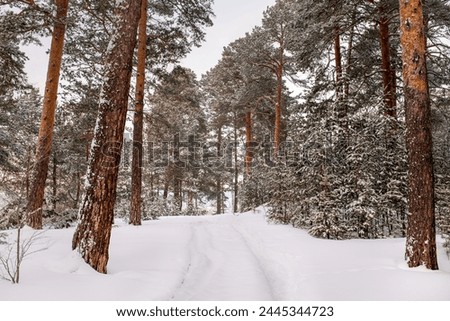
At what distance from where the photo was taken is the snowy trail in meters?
4.61

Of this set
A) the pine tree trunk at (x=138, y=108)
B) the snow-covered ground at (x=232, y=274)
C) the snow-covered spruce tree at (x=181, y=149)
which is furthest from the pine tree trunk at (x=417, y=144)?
the snow-covered spruce tree at (x=181, y=149)

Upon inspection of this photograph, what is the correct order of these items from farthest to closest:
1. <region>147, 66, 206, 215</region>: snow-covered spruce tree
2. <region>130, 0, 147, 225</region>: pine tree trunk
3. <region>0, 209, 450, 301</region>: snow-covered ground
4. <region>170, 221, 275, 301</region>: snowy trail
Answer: <region>147, 66, 206, 215</region>: snow-covered spruce tree, <region>130, 0, 147, 225</region>: pine tree trunk, <region>170, 221, 275, 301</region>: snowy trail, <region>0, 209, 450, 301</region>: snow-covered ground

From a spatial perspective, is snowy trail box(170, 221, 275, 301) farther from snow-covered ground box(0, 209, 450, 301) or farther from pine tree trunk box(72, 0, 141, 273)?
pine tree trunk box(72, 0, 141, 273)

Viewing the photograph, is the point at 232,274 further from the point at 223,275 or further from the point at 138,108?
the point at 138,108

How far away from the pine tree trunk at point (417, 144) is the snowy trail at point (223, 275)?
2.58m

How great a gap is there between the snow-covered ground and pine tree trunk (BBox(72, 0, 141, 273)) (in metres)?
0.34

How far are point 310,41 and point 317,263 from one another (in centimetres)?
735

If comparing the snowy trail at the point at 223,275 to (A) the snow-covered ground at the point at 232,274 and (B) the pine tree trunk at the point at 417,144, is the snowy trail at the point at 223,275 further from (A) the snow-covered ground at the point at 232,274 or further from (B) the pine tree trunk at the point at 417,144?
(B) the pine tree trunk at the point at 417,144

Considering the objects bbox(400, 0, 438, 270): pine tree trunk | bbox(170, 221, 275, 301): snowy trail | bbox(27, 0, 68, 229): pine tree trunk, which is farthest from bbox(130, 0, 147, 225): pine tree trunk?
bbox(400, 0, 438, 270): pine tree trunk

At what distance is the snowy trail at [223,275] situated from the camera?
4613 mm

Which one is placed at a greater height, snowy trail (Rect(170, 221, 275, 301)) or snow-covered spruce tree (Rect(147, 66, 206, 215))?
snow-covered spruce tree (Rect(147, 66, 206, 215))

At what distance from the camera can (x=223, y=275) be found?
5613 mm

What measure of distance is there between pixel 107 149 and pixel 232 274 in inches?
127
